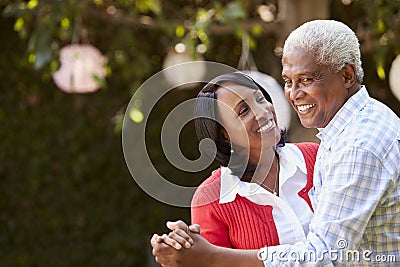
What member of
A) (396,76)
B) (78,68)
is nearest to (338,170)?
(396,76)

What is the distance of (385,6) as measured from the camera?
351cm

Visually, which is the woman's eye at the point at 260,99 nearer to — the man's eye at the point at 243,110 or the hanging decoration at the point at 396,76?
the man's eye at the point at 243,110

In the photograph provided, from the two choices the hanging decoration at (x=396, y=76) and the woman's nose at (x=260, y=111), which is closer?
the woman's nose at (x=260, y=111)

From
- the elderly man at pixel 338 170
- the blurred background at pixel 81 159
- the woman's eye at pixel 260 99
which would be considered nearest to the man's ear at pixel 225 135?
the woman's eye at pixel 260 99

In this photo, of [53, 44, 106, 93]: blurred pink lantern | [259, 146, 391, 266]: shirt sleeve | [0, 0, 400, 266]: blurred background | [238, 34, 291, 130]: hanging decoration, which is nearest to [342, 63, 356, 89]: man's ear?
[259, 146, 391, 266]: shirt sleeve

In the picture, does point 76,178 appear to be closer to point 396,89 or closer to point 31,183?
point 31,183

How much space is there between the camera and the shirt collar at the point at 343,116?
60.6 inches

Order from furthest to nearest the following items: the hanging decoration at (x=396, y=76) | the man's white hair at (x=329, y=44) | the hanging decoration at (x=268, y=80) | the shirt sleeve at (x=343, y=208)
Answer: the hanging decoration at (x=396, y=76) < the hanging decoration at (x=268, y=80) < the man's white hair at (x=329, y=44) < the shirt sleeve at (x=343, y=208)

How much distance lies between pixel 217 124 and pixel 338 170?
0.47 m

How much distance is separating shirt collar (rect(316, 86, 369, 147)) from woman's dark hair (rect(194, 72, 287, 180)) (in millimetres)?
353

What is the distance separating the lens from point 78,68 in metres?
3.81

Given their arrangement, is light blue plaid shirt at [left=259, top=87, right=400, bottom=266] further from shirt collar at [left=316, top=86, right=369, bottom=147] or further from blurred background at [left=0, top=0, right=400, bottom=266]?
blurred background at [left=0, top=0, right=400, bottom=266]

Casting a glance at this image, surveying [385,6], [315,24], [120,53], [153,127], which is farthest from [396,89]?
[315,24]

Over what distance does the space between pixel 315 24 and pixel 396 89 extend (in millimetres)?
2289
